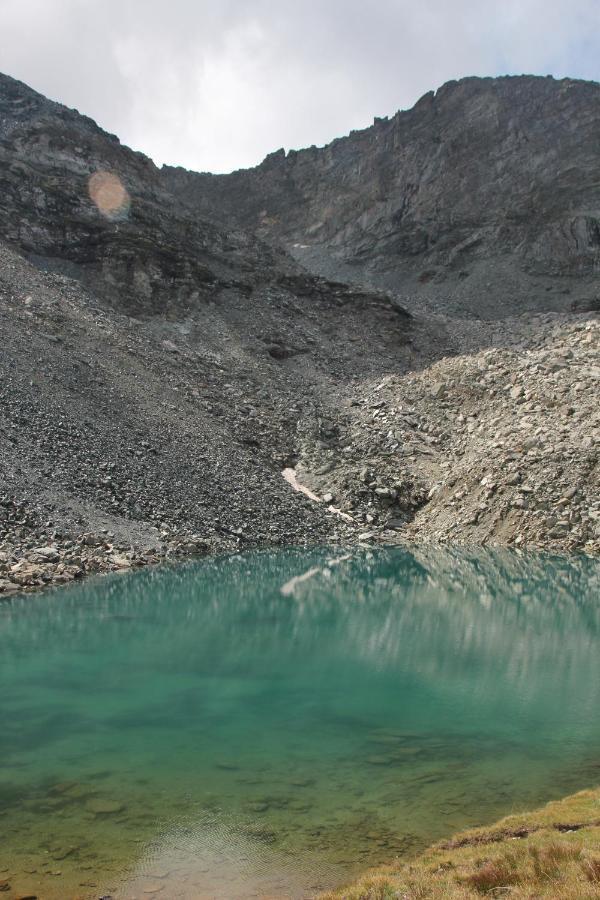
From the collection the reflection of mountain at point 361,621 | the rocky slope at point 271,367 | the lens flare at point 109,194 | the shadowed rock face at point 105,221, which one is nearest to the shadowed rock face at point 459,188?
the rocky slope at point 271,367

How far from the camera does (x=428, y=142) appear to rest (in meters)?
105

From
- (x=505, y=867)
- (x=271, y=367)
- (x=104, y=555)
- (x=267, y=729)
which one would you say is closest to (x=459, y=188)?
(x=271, y=367)

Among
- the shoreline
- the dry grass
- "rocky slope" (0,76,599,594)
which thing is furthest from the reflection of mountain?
the dry grass

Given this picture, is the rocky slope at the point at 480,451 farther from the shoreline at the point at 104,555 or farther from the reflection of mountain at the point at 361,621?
the reflection of mountain at the point at 361,621

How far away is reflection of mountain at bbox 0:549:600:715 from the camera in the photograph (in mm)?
17188

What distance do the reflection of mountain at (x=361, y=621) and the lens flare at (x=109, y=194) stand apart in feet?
149

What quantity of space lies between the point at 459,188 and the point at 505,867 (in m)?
102

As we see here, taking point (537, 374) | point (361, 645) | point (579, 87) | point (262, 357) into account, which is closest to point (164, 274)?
point (262, 357)

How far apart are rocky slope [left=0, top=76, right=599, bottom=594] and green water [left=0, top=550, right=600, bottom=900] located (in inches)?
318

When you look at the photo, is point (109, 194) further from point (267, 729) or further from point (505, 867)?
point (505, 867)

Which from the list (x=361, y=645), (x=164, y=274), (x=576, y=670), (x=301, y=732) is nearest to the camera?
(x=301, y=732)

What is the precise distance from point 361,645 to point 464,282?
73.2 meters

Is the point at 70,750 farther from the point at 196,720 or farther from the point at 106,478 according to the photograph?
the point at 106,478

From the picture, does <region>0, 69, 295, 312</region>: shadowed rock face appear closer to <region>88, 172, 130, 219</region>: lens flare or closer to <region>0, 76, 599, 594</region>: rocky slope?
<region>88, 172, 130, 219</region>: lens flare
